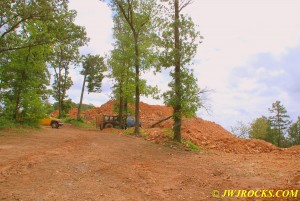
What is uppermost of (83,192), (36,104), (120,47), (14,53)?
(120,47)

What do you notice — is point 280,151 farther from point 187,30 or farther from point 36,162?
point 36,162

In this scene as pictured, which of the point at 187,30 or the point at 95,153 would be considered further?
the point at 187,30

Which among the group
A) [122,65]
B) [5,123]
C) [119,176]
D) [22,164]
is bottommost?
[119,176]

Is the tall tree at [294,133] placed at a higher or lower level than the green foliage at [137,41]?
lower

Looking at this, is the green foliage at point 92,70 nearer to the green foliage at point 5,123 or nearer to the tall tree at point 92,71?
the tall tree at point 92,71

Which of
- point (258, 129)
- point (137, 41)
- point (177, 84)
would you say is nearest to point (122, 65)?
point (137, 41)

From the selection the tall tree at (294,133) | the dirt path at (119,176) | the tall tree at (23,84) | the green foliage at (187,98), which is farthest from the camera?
the tall tree at (294,133)

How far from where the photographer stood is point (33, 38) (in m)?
21.5

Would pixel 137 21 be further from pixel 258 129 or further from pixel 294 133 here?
pixel 294 133

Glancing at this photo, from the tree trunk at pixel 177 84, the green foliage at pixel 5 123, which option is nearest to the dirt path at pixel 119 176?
the tree trunk at pixel 177 84

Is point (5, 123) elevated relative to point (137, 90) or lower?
lower

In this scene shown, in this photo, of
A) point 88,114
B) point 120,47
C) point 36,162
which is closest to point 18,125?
point 120,47

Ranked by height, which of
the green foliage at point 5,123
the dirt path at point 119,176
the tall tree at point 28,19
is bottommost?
the dirt path at point 119,176

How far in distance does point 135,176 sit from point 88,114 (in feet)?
145
